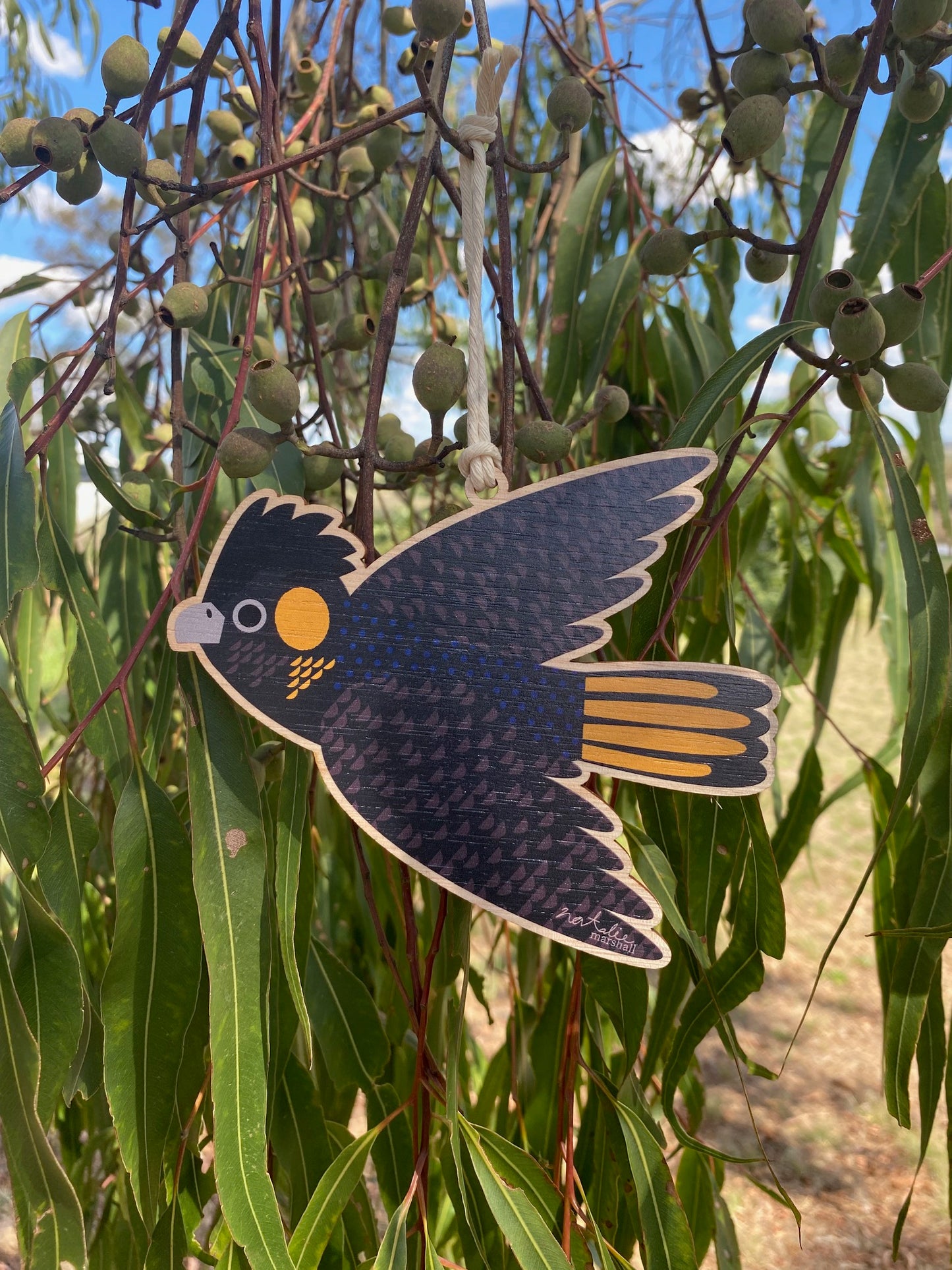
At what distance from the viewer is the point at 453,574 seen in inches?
18.6

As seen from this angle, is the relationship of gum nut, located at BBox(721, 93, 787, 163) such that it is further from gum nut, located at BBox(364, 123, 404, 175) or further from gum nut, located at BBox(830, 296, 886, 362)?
gum nut, located at BBox(364, 123, 404, 175)

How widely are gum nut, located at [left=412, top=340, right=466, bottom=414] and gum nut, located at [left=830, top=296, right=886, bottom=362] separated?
0.18 metres

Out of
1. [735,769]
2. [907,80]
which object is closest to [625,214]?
[907,80]

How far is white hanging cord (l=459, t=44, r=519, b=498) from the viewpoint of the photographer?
0.47 meters

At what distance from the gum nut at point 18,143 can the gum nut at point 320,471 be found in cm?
22

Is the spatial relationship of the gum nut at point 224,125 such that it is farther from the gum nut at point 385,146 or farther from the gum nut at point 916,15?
the gum nut at point 916,15

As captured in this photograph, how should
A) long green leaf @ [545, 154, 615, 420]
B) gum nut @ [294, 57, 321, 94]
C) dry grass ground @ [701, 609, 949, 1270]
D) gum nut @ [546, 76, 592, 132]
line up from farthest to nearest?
dry grass ground @ [701, 609, 949, 1270]
gum nut @ [294, 57, 321, 94]
long green leaf @ [545, 154, 615, 420]
gum nut @ [546, 76, 592, 132]

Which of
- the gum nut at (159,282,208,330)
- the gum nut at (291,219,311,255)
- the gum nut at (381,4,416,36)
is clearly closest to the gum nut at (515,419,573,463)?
the gum nut at (159,282,208,330)

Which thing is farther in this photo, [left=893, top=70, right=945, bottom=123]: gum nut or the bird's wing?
[left=893, top=70, right=945, bottom=123]: gum nut

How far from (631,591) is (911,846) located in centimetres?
34

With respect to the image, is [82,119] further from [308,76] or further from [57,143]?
[308,76]

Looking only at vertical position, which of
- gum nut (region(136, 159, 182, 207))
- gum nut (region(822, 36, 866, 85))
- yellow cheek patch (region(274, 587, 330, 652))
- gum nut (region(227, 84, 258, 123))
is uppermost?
gum nut (region(227, 84, 258, 123))

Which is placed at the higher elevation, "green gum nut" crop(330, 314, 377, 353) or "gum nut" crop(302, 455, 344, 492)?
"green gum nut" crop(330, 314, 377, 353)

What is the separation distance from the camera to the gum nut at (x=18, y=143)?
563 mm
